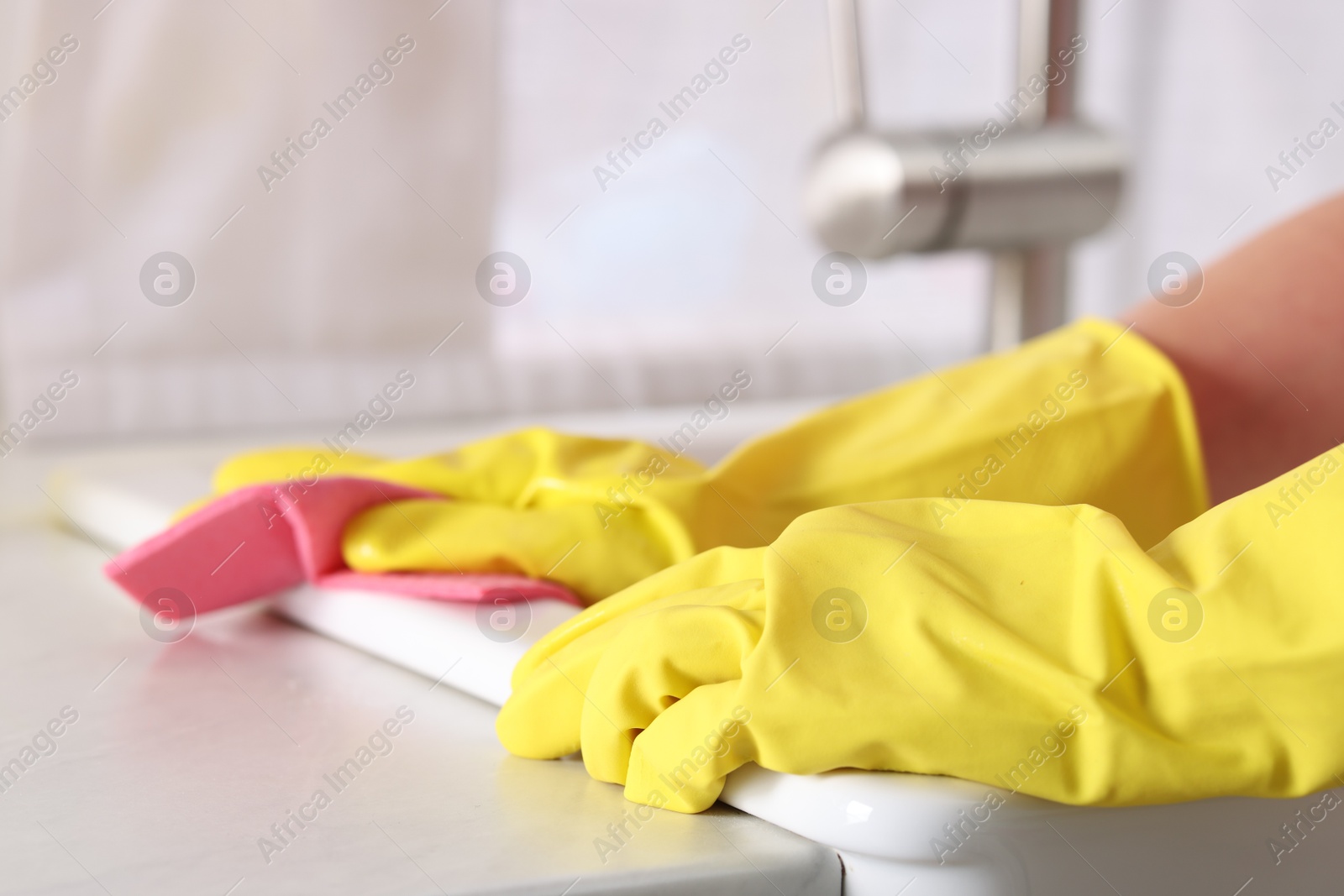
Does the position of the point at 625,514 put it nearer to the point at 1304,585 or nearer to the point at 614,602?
the point at 614,602

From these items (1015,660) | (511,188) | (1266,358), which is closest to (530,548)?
(1015,660)

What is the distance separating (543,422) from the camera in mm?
1269

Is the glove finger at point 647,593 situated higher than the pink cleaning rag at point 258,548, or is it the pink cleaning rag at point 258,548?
the glove finger at point 647,593

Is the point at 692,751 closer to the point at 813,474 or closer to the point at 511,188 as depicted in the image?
the point at 813,474

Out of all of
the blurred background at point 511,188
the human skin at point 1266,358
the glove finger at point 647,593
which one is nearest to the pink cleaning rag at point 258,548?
the glove finger at point 647,593

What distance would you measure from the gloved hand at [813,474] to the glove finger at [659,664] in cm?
16

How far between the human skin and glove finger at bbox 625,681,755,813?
0.38 meters

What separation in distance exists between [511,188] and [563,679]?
0.96m

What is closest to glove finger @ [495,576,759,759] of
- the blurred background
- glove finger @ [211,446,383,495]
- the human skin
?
glove finger @ [211,446,383,495]

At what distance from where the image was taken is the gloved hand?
562 mm

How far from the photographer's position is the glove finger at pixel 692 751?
35cm

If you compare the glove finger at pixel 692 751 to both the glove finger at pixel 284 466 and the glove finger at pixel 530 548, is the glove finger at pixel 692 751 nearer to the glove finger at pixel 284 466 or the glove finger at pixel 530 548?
the glove finger at pixel 530 548

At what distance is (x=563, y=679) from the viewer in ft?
1.34

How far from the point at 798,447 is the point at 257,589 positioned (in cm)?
26
